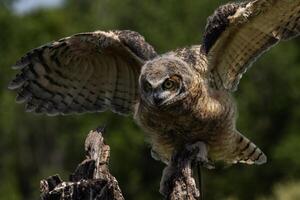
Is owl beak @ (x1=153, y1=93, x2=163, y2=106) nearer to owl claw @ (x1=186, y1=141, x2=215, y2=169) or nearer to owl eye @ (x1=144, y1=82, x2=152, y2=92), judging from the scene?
owl eye @ (x1=144, y1=82, x2=152, y2=92)

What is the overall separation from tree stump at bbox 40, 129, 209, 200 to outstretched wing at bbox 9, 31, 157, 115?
0.98m

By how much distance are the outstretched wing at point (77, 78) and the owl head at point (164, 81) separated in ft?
2.75

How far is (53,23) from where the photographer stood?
49.1 meters

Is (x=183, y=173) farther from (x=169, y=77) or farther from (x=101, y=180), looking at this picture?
(x=101, y=180)

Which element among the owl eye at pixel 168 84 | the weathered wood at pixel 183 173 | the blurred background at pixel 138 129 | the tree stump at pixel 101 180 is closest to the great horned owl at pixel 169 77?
the owl eye at pixel 168 84

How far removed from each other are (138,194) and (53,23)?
46.5ft

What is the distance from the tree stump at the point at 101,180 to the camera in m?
7.51

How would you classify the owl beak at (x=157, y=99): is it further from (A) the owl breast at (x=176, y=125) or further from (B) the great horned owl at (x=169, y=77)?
(A) the owl breast at (x=176, y=125)

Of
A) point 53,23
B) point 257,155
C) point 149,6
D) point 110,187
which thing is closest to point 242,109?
point 149,6

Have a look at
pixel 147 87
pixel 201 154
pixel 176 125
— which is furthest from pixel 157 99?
pixel 201 154

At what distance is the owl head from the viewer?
27.5 feet

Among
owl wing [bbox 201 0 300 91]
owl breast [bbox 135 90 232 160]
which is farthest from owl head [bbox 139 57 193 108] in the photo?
owl wing [bbox 201 0 300 91]

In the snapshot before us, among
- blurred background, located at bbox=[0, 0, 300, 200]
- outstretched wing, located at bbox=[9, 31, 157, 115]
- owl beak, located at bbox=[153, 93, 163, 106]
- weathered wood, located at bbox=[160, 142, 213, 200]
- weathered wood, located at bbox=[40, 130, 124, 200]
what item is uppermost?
blurred background, located at bbox=[0, 0, 300, 200]

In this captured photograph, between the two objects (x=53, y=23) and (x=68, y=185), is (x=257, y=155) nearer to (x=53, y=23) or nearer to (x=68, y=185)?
(x=68, y=185)
